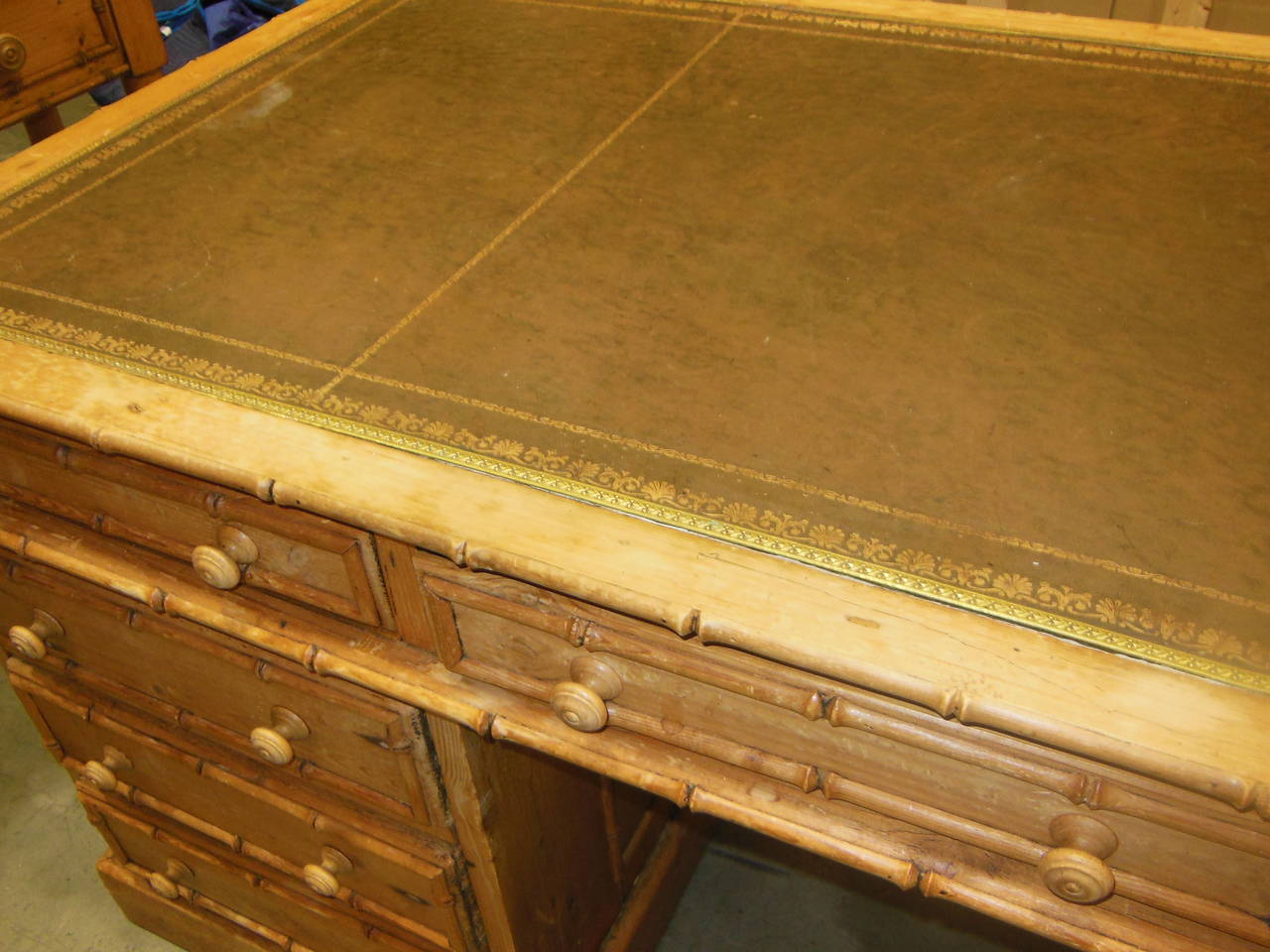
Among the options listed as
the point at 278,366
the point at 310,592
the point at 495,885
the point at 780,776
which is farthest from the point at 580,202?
the point at 495,885

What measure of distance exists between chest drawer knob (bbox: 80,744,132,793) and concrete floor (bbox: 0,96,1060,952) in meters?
0.44

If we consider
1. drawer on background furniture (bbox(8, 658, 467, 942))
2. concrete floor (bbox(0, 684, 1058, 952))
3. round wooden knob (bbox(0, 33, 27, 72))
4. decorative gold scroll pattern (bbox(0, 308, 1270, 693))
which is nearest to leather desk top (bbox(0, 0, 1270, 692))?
decorative gold scroll pattern (bbox(0, 308, 1270, 693))

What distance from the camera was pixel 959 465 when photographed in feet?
2.69

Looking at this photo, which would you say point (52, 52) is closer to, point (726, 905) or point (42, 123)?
point (42, 123)

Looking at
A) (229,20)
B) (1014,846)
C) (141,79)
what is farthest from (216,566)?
(229,20)

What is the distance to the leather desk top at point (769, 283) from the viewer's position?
0.78 metres

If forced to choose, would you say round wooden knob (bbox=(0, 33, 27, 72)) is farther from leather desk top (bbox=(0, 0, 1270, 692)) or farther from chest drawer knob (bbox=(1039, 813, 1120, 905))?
chest drawer knob (bbox=(1039, 813, 1120, 905))

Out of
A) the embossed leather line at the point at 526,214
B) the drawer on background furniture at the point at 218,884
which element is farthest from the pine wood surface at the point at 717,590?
the drawer on background furniture at the point at 218,884

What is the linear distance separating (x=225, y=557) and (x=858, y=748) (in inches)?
23.7

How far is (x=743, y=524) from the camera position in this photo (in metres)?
0.78

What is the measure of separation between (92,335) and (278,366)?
0.68ft

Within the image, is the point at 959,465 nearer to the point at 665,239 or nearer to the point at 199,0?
the point at 665,239

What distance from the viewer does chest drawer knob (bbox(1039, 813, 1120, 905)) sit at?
742 millimetres

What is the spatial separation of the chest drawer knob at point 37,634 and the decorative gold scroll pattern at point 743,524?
A: 0.44 meters
